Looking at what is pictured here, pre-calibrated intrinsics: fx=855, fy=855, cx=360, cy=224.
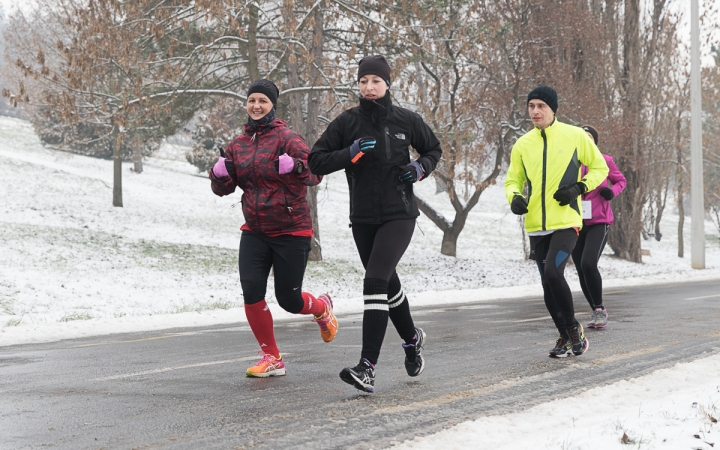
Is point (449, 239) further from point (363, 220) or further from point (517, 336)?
point (363, 220)

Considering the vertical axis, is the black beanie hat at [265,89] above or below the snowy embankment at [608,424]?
above

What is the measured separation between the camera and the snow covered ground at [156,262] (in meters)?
13.5

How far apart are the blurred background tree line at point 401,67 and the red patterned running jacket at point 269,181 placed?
9.33m

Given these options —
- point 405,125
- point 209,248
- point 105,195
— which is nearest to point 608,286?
point 209,248

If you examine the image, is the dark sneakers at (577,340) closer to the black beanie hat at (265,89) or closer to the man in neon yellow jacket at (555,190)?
the man in neon yellow jacket at (555,190)

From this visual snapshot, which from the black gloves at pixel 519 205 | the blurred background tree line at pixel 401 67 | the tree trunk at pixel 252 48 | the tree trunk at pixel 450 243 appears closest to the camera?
the black gloves at pixel 519 205

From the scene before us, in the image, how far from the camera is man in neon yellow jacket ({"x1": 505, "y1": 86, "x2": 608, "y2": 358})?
262 inches

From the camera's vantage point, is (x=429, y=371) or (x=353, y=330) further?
(x=353, y=330)

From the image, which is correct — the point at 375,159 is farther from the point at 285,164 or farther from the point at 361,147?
the point at 285,164

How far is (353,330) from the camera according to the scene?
9.29m

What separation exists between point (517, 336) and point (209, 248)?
60.1 feet

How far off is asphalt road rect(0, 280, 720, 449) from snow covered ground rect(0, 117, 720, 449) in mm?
639

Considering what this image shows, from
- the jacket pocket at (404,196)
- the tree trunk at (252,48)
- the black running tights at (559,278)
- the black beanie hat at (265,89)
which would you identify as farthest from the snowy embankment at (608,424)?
the tree trunk at (252,48)

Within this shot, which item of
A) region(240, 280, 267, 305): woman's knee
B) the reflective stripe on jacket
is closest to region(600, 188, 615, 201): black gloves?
the reflective stripe on jacket
